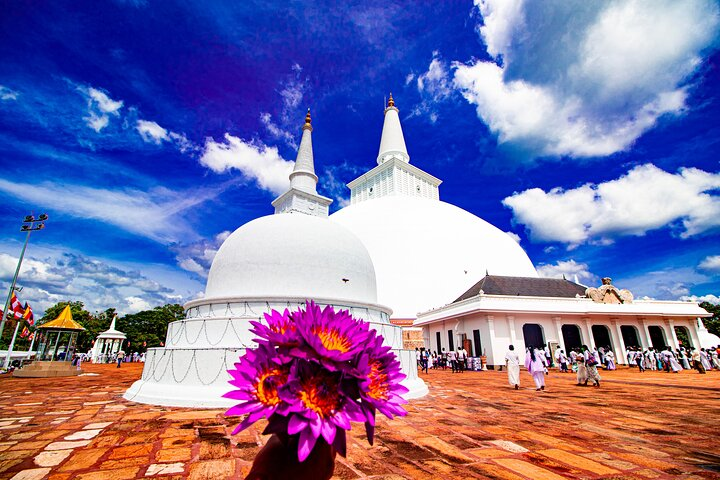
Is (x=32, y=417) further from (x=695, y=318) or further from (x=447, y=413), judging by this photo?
(x=695, y=318)

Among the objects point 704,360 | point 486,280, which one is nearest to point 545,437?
point 486,280

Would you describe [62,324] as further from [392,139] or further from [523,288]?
[392,139]

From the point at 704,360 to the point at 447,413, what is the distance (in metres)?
20.2

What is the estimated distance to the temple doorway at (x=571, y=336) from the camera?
74.5 ft

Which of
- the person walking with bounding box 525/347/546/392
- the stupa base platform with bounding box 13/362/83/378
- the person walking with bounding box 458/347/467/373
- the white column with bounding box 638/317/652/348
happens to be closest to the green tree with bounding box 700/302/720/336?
the white column with bounding box 638/317/652/348

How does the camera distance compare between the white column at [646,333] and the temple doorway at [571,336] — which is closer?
the white column at [646,333]

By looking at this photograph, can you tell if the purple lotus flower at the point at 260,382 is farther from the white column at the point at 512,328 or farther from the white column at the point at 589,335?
the white column at the point at 589,335

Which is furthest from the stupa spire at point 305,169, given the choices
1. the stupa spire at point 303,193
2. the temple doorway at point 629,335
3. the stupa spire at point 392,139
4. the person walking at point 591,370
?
the temple doorway at point 629,335

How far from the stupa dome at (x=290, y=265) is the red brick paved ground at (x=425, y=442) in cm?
378

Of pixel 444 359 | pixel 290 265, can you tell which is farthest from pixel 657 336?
pixel 290 265

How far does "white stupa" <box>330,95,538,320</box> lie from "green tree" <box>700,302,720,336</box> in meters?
28.9

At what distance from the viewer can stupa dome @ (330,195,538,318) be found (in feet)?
78.7

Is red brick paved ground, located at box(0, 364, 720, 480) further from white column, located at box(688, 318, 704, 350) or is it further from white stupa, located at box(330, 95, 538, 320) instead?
white column, located at box(688, 318, 704, 350)

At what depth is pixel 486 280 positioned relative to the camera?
22.5 m
